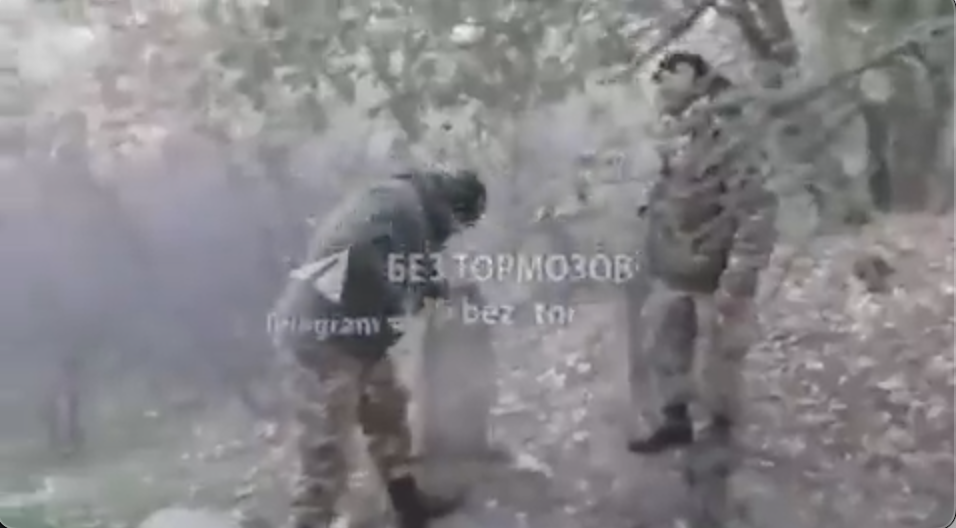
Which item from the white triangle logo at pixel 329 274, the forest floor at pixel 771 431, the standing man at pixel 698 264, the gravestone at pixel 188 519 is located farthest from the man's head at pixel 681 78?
the gravestone at pixel 188 519

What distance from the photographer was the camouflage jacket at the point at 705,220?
94cm

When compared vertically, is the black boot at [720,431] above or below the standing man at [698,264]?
below

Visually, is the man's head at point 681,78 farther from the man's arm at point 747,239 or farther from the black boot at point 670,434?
the black boot at point 670,434

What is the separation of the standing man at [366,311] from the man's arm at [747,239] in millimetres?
165

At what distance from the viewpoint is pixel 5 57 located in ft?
3.07

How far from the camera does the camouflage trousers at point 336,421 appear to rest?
0.93 meters

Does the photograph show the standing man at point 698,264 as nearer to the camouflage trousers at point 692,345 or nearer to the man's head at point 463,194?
the camouflage trousers at point 692,345

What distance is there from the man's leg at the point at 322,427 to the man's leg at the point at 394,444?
0.01 meters

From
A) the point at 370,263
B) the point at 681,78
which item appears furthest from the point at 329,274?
the point at 681,78

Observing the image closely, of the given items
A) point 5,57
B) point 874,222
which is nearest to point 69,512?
point 5,57

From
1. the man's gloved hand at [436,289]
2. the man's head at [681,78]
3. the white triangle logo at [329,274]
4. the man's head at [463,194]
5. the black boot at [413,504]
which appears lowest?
the black boot at [413,504]

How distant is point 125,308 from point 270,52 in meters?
0.19

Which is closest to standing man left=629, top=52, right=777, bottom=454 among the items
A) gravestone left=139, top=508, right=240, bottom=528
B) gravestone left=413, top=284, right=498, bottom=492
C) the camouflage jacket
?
the camouflage jacket

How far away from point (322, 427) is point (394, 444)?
48mm
